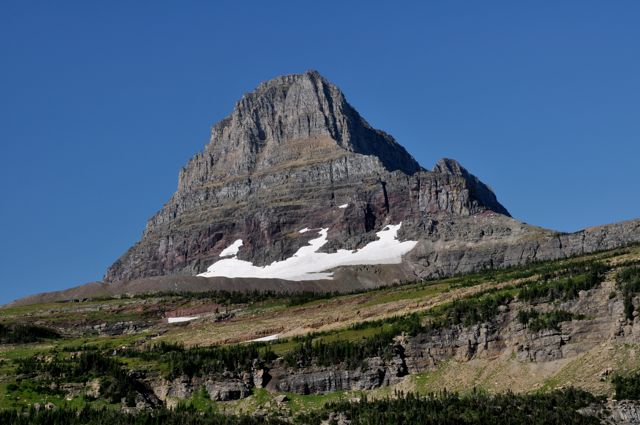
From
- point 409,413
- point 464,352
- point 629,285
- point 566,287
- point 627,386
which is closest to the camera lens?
point 627,386

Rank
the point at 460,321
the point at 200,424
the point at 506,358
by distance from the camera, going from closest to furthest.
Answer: the point at 200,424, the point at 506,358, the point at 460,321

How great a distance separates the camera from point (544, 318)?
521 ft

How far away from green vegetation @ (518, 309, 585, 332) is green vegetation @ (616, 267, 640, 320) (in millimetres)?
7681

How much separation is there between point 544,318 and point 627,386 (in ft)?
101

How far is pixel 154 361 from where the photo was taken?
183875 mm

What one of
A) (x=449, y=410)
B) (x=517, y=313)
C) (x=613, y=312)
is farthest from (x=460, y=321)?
(x=449, y=410)

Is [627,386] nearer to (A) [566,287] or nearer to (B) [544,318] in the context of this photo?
(B) [544,318]

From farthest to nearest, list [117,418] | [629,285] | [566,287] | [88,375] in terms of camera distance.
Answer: [88,375]
[566,287]
[629,285]
[117,418]

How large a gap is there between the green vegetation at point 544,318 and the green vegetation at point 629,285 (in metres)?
7.68

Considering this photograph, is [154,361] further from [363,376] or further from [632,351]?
[632,351]

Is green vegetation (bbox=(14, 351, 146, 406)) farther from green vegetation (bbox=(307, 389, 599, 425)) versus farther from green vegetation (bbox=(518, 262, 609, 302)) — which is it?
green vegetation (bbox=(518, 262, 609, 302))

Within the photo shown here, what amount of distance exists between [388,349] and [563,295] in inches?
1206

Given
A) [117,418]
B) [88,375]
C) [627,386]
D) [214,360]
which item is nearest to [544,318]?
[627,386]

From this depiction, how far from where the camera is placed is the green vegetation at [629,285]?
147000 millimetres
